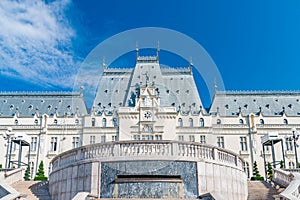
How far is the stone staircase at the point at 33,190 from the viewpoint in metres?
18.3

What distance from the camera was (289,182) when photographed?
19.0 metres

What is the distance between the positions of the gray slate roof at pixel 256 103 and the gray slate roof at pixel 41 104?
2545 cm

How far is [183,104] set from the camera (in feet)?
190

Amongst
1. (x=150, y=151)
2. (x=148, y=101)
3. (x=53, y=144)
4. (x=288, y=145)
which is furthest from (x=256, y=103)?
(x=150, y=151)

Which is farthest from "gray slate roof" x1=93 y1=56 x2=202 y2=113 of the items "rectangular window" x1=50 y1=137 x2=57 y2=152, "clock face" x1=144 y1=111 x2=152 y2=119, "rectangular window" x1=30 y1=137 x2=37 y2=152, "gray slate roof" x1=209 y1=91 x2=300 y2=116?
"rectangular window" x1=30 y1=137 x2=37 y2=152

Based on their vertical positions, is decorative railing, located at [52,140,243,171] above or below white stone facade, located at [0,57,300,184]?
below

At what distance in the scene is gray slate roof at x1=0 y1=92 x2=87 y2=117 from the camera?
59531 millimetres

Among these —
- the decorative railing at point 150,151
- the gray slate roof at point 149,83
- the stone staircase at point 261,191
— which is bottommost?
the stone staircase at point 261,191

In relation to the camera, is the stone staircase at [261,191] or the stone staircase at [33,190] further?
the stone staircase at [33,190]

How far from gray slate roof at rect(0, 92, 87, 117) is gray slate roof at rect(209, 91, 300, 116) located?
25.4 metres

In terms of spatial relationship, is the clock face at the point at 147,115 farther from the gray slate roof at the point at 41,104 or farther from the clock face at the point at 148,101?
the gray slate roof at the point at 41,104

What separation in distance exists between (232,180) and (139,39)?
10.3m

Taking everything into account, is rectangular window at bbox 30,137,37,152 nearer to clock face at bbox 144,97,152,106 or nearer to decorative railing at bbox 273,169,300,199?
clock face at bbox 144,97,152,106

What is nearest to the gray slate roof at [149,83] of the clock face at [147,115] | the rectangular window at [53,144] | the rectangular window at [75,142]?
the clock face at [147,115]
